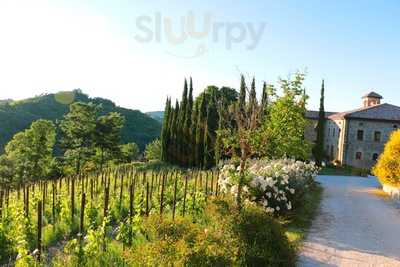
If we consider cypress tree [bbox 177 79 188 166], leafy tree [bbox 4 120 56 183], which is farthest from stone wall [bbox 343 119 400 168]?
leafy tree [bbox 4 120 56 183]

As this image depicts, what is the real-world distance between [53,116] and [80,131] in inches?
1237

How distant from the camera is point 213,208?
6.21m

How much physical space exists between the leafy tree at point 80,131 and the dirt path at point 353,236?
78.8 feet

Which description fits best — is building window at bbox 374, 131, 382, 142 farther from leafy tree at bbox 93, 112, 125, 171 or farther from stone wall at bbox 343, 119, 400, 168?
leafy tree at bbox 93, 112, 125, 171

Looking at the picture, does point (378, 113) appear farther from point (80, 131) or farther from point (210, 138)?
point (80, 131)

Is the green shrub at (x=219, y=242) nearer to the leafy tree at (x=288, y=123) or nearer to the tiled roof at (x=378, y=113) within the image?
the leafy tree at (x=288, y=123)

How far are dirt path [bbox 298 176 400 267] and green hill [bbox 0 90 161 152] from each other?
146ft

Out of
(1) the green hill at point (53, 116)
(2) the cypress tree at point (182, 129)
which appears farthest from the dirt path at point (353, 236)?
(1) the green hill at point (53, 116)

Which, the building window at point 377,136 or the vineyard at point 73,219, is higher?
the building window at point 377,136

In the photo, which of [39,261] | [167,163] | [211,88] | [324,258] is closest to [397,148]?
[324,258]

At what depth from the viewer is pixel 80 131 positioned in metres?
32.7

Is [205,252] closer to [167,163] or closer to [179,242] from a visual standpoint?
[179,242]

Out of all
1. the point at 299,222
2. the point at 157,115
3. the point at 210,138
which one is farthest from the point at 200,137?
the point at 157,115

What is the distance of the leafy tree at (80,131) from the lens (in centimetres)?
3269
